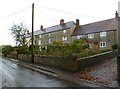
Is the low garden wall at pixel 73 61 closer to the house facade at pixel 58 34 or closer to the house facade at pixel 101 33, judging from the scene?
the house facade at pixel 101 33

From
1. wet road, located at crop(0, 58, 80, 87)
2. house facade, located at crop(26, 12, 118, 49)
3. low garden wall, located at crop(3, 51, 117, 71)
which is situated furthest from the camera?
house facade, located at crop(26, 12, 118, 49)

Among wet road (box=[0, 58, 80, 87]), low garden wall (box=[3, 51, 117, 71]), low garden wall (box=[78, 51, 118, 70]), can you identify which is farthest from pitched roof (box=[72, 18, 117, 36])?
wet road (box=[0, 58, 80, 87])

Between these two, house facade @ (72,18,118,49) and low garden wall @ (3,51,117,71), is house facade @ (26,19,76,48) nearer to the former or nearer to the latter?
house facade @ (72,18,118,49)

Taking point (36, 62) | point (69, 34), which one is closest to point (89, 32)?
point (69, 34)

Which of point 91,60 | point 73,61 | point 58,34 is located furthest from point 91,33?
point 73,61

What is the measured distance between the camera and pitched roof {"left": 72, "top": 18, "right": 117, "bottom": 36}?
49.4m

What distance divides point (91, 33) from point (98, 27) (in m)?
2.78

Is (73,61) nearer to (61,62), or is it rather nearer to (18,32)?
(61,62)

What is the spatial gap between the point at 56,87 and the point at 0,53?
5974 centimetres

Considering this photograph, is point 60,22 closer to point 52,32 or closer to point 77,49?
point 52,32

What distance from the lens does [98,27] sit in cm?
5394

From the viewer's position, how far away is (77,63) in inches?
774

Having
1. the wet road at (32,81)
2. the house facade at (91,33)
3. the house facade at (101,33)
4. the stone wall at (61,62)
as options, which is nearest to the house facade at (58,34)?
the house facade at (91,33)

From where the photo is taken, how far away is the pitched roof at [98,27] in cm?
4937
